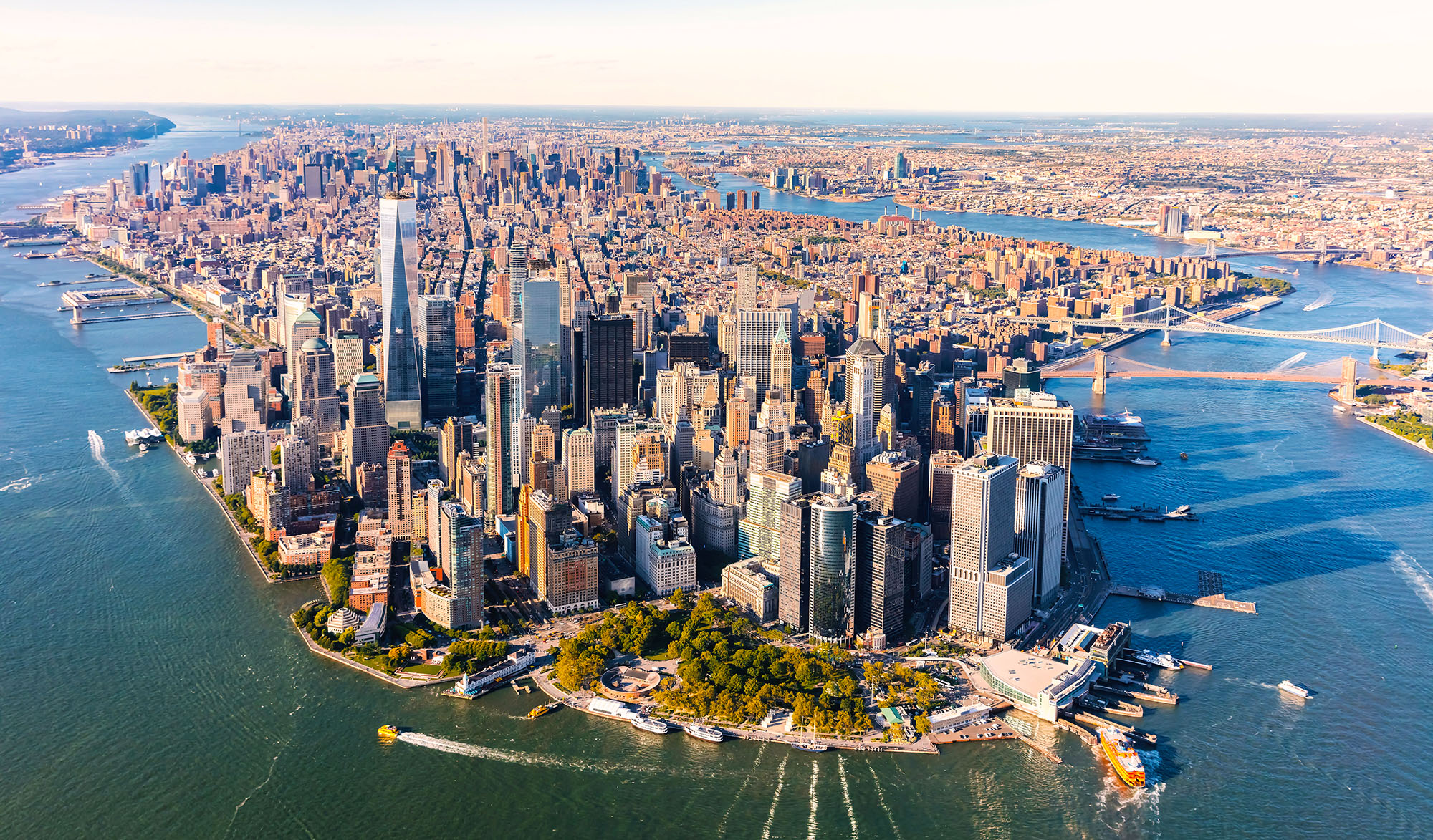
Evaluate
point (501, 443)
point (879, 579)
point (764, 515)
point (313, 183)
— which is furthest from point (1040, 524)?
point (313, 183)

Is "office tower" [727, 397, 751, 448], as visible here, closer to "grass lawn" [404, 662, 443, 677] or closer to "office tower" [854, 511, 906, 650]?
"office tower" [854, 511, 906, 650]

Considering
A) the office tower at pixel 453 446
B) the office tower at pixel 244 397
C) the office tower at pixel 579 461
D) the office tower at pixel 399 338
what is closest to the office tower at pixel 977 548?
the office tower at pixel 579 461

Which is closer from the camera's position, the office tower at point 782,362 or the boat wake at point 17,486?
the boat wake at point 17,486

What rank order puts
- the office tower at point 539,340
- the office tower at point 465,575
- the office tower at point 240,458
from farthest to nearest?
the office tower at point 539,340
the office tower at point 240,458
the office tower at point 465,575

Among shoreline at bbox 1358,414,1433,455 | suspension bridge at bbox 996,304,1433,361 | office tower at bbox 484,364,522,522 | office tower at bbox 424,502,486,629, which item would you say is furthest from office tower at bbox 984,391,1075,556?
suspension bridge at bbox 996,304,1433,361

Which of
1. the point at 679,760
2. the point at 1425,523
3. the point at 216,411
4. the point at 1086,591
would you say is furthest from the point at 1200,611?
the point at 216,411

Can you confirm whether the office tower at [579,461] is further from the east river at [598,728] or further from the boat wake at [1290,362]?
the boat wake at [1290,362]
